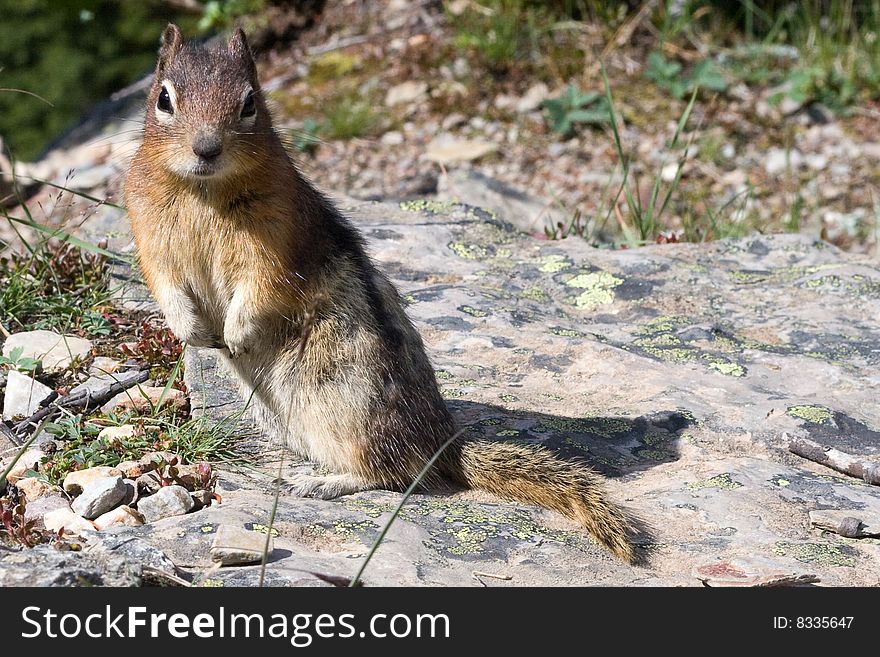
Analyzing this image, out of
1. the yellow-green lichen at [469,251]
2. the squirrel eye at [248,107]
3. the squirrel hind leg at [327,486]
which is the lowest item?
the squirrel hind leg at [327,486]

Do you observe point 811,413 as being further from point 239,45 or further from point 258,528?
point 239,45

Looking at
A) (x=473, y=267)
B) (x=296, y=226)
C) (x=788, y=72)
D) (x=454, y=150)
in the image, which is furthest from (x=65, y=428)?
(x=788, y=72)

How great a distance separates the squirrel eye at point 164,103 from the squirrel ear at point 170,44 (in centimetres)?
38

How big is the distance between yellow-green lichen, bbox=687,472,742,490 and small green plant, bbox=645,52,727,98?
7183mm

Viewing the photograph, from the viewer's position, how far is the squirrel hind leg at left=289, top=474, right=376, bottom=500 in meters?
4.64

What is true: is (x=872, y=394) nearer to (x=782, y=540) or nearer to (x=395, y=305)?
(x=782, y=540)

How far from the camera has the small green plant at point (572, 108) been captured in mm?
11234

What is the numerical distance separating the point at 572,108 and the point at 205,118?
295 inches

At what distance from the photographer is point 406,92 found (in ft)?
39.7

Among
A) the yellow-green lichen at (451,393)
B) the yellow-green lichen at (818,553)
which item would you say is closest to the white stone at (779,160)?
the yellow-green lichen at (451,393)

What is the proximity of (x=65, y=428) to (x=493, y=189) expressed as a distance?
214 inches

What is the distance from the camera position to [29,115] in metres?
13.8

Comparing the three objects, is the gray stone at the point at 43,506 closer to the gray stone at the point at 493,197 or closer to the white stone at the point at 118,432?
the white stone at the point at 118,432

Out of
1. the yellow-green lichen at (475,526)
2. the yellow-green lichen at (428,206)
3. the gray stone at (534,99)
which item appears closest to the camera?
the yellow-green lichen at (475,526)
